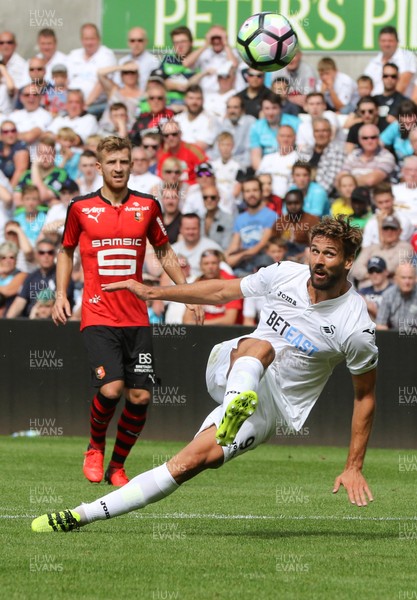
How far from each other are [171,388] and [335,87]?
5243mm

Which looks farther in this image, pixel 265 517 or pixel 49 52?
pixel 49 52

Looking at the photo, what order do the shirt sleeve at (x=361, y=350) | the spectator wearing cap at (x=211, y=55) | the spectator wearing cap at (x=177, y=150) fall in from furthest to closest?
the spectator wearing cap at (x=211, y=55), the spectator wearing cap at (x=177, y=150), the shirt sleeve at (x=361, y=350)

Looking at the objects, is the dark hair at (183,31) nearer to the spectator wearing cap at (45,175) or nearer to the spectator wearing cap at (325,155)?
the spectator wearing cap at (45,175)

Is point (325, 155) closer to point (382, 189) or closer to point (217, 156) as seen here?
point (382, 189)

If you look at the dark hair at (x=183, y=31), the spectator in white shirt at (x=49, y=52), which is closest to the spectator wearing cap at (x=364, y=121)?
the dark hair at (x=183, y=31)

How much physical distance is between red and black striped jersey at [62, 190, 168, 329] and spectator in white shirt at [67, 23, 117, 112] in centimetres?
833

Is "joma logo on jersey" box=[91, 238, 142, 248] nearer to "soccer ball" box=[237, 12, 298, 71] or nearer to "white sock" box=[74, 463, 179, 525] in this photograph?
"soccer ball" box=[237, 12, 298, 71]

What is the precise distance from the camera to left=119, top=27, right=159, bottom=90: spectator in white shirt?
17.9 metres

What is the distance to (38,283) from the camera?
15.4m

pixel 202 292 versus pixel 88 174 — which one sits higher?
pixel 202 292

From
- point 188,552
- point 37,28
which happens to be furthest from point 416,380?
point 37,28

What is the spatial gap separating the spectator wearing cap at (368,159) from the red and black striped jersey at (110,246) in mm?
6223

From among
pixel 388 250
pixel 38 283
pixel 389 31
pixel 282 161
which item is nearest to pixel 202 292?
pixel 388 250

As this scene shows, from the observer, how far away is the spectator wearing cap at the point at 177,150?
16.5m
